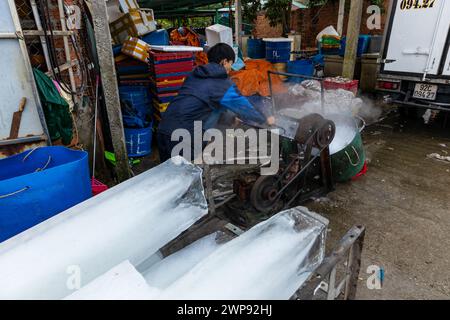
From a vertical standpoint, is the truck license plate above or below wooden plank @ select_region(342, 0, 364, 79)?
below

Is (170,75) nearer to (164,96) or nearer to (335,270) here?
(164,96)

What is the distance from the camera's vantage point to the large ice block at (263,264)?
1.27 metres

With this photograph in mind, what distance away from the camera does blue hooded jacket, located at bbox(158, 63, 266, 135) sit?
9.95ft

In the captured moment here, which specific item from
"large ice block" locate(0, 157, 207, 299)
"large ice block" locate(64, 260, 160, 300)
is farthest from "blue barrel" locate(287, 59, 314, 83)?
"large ice block" locate(64, 260, 160, 300)

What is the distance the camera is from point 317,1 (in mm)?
12766

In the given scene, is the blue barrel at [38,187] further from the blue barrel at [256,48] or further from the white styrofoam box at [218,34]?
the blue barrel at [256,48]

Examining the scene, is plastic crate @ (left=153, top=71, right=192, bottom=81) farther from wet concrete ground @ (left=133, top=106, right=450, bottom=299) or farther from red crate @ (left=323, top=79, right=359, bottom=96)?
red crate @ (left=323, top=79, right=359, bottom=96)

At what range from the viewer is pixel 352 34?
652cm

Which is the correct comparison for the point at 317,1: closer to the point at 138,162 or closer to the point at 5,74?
the point at 138,162

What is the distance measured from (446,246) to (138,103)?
16.4 feet

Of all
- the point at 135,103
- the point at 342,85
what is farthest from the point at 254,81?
the point at 135,103

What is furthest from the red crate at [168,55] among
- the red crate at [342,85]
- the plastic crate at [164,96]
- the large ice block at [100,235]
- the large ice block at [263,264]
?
the large ice block at [263,264]

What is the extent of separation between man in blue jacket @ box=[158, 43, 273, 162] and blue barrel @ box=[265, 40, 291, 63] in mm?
6048

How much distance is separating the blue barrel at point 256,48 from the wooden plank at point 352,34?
3.74 m
